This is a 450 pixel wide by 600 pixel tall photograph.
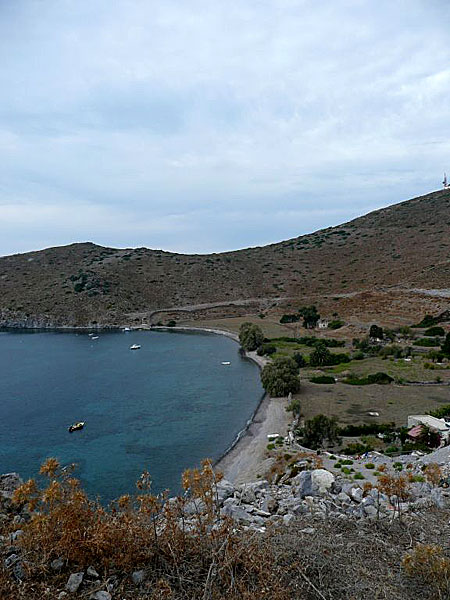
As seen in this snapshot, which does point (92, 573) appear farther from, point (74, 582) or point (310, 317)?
point (310, 317)

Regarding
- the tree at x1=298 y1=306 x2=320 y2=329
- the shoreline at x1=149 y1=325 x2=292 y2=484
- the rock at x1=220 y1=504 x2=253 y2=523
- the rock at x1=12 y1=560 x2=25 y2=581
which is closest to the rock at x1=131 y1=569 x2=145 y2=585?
the rock at x1=12 y1=560 x2=25 y2=581

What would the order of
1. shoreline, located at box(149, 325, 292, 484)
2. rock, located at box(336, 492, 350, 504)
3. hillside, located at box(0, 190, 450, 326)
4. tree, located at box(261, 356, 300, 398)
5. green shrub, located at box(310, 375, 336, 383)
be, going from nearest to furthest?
rock, located at box(336, 492, 350, 504) < shoreline, located at box(149, 325, 292, 484) < tree, located at box(261, 356, 300, 398) < green shrub, located at box(310, 375, 336, 383) < hillside, located at box(0, 190, 450, 326)

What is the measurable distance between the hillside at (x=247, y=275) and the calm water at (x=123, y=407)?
2170 cm

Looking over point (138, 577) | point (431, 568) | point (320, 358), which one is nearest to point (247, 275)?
point (320, 358)

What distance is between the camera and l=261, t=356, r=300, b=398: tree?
31312 mm

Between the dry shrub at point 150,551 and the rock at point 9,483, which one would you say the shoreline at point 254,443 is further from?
the dry shrub at point 150,551

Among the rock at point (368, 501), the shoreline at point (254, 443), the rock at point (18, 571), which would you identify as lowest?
the shoreline at point (254, 443)

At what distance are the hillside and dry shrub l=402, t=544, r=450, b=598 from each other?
52.7 meters

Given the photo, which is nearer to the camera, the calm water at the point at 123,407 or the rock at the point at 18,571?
the rock at the point at 18,571

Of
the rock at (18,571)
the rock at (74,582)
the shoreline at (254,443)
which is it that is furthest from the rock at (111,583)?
the shoreline at (254,443)

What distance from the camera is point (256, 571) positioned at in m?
5.00

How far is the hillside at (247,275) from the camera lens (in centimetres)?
7119

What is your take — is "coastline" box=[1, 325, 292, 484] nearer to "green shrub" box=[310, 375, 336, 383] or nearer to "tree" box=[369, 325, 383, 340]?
"green shrub" box=[310, 375, 336, 383]

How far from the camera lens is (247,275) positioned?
89438 millimetres
